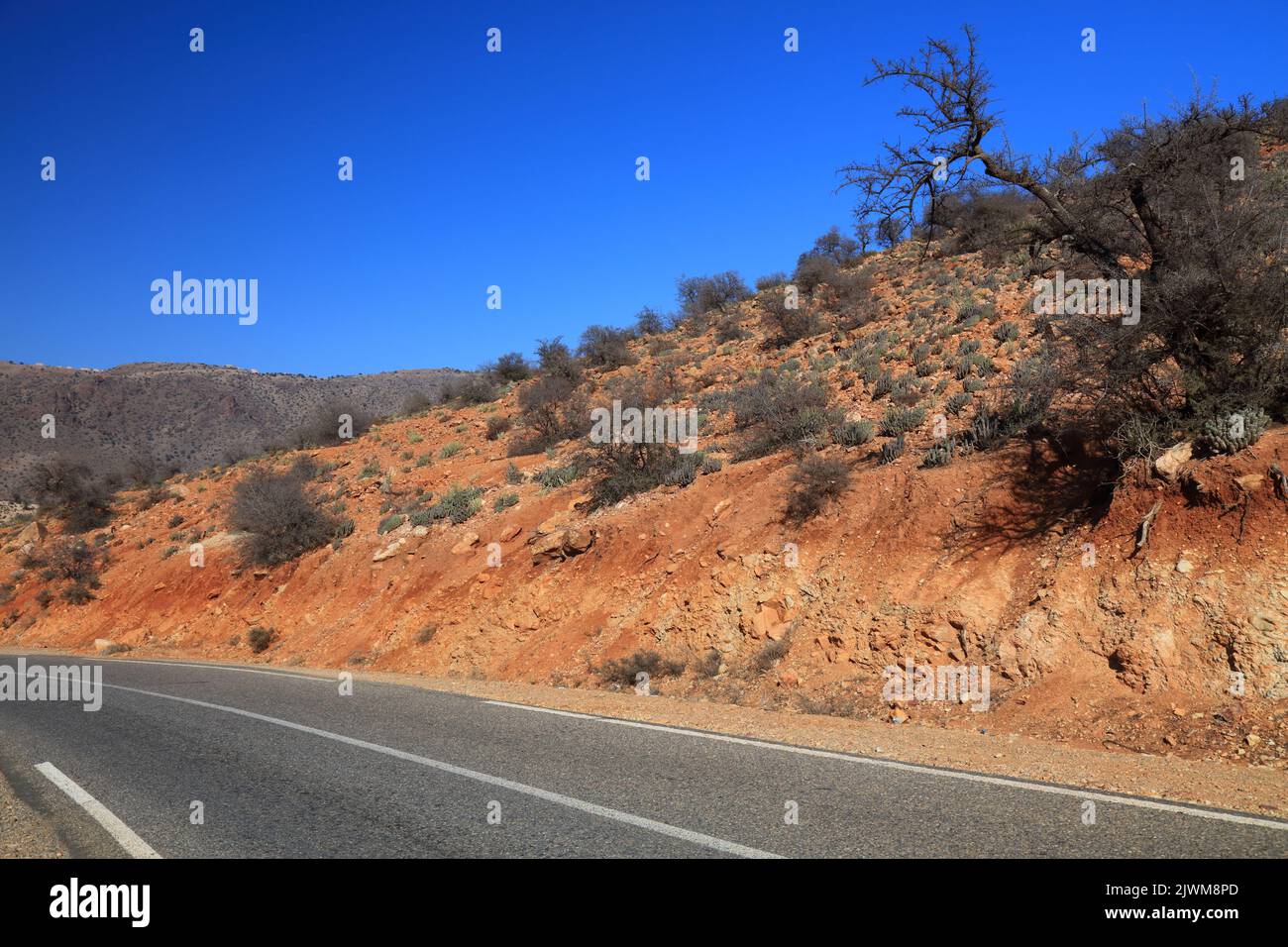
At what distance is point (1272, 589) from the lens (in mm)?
7371

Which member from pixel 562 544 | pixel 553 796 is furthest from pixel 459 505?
pixel 553 796

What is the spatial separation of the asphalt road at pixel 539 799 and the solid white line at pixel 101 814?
24 mm

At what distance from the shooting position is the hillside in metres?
7.78

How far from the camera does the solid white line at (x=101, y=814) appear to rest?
4946mm

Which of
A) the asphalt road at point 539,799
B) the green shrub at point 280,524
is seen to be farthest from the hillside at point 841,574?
the asphalt road at point 539,799

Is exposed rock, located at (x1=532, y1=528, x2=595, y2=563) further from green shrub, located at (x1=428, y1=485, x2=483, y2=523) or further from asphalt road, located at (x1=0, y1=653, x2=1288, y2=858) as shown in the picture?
asphalt road, located at (x1=0, y1=653, x2=1288, y2=858)

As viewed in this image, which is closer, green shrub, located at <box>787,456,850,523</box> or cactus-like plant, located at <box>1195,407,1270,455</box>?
cactus-like plant, located at <box>1195,407,1270,455</box>

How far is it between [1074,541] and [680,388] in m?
16.6

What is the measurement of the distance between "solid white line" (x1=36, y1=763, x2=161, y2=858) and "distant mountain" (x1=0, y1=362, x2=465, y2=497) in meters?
57.6

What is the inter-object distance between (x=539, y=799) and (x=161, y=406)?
8774 centimetres

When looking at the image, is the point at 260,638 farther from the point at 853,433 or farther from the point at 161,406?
the point at 161,406

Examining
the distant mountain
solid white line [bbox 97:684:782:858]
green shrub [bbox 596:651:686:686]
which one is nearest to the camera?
solid white line [bbox 97:684:782:858]
